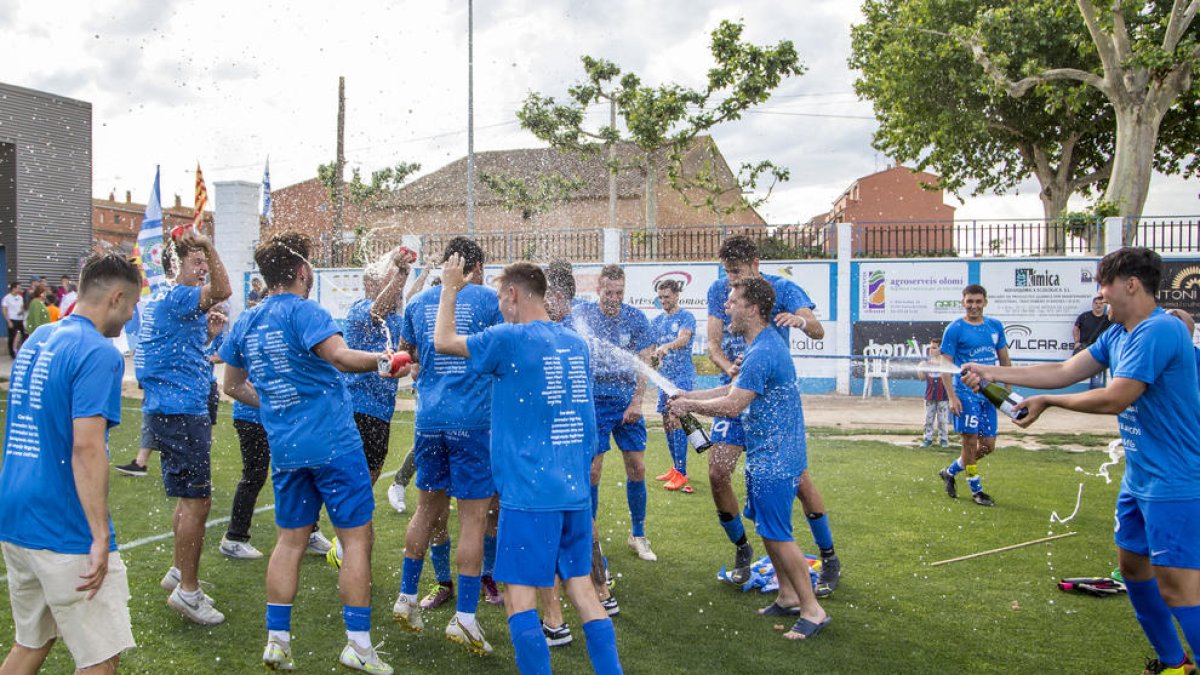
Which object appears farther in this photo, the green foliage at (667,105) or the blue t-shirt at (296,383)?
the green foliage at (667,105)

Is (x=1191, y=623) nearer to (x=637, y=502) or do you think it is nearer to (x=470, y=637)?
(x=470, y=637)

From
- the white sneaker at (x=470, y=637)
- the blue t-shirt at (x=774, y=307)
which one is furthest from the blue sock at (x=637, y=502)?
the white sneaker at (x=470, y=637)

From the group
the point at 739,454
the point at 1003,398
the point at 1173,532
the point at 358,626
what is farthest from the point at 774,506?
the point at 358,626

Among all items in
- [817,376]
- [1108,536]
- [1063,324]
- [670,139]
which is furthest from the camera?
[670,139]

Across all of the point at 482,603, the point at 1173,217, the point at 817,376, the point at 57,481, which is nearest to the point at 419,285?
the point at 482,603

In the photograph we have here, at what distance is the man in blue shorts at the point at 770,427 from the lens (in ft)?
15.8

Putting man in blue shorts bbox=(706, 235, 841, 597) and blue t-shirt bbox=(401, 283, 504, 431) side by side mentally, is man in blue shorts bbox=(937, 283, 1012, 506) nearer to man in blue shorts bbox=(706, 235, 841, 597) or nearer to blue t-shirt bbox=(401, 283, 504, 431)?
man in blue shorts bbox=(706, 235, 841, 597)

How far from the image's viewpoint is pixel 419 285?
5.39 meters

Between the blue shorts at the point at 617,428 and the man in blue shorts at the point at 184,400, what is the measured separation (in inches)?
99.5

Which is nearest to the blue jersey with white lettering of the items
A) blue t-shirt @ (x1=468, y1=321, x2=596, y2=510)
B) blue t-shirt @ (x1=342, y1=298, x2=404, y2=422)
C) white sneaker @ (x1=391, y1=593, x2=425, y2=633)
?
blue t-shirt @ (x1=468, y1=321, x2=596, y2=510)

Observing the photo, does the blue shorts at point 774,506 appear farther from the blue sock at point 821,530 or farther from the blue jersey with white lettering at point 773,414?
the blue sock at point 821,530

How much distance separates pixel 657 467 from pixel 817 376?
31.9 feet

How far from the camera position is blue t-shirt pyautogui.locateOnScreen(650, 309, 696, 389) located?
845 centimetres

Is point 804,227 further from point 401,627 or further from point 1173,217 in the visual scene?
point 401,627
